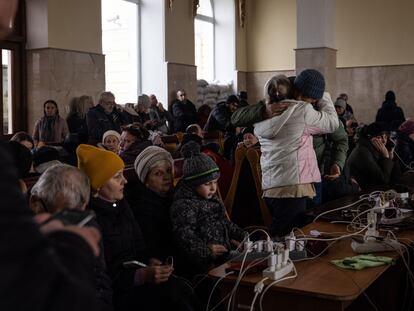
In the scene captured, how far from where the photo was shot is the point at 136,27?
41.5ft

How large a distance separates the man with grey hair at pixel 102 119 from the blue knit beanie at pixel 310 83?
174 inches

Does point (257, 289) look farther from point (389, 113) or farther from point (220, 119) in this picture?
point (389, 113)

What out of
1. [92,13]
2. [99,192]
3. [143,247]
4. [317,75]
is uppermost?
[92,13]

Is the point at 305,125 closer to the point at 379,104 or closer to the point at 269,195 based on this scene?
the point at 269,195

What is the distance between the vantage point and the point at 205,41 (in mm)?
15461

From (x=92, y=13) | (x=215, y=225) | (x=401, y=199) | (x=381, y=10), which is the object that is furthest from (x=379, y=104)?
(x=215, y=225)

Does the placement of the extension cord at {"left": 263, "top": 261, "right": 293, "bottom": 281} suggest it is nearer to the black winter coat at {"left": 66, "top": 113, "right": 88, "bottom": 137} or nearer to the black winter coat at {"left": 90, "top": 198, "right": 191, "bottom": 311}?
the black winter coat at {"left": 90, "top": 198, "right": 191, "bottom": 311}

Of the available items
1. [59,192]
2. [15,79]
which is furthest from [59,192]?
[15,79]

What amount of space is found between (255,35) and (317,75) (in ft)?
41.8

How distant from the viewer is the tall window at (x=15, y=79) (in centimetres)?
949

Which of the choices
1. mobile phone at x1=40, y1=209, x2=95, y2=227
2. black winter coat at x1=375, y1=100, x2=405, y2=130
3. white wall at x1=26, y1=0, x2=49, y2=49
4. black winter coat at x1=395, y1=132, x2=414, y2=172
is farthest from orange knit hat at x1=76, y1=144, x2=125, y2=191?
black winter coat at x1=375, y1=100, x2=405, y2=130

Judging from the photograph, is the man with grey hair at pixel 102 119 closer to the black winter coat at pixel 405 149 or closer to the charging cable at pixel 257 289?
the black winter coat at pixel 405 149

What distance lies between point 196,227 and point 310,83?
3.63 feet

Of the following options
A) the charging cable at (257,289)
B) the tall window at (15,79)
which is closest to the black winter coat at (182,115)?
the tall window at (15,79)
